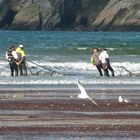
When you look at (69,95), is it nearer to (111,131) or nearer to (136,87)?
(136,87)

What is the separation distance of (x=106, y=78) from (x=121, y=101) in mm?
9621

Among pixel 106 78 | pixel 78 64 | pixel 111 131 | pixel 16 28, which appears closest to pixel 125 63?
pixel 78 64

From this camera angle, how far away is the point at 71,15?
510ft

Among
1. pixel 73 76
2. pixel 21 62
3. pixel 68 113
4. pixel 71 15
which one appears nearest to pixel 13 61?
pixel 21 62

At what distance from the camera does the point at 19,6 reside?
159 meters

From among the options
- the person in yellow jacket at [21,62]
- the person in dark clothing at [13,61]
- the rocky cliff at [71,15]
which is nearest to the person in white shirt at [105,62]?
the person in yellow jacket at [21,62]

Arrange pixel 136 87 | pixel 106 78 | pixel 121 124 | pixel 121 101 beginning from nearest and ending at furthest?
pixel 121 124 → pixel 121 101 → pixel 136 87 → pixel 106 78

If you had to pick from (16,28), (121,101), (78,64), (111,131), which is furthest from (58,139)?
(16,28)

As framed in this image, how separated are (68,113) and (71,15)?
138360mm

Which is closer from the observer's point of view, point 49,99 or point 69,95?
point 49,99

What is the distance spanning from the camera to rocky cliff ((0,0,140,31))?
146 m

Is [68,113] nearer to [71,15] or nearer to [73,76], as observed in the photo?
[73,76]

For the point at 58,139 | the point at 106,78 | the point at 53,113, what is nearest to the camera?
the point at 58,139

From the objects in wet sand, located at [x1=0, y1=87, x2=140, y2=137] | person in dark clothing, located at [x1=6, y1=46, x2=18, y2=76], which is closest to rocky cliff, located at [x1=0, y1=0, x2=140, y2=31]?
person in dark clothing, located at [x1=6, y1=46, x2=18, y2=76]
